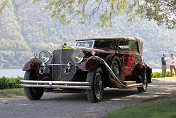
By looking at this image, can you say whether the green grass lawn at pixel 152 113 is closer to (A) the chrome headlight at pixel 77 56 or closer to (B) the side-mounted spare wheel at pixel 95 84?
(B) the side-mounted spare wheel at pixel 95 84

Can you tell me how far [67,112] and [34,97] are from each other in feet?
8.35

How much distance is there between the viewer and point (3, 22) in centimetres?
7844

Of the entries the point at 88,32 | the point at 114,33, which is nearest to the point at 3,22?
the point at 88,32

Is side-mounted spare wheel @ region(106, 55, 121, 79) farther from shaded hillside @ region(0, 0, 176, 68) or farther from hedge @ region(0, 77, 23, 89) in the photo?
shaded hillside @ region(0, 0, 176, 68)

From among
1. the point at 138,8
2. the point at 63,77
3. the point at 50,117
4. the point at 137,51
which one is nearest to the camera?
the point at 50,117

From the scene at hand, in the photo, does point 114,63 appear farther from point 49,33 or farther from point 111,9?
point 49,33

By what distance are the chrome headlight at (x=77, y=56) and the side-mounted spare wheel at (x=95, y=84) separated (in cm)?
51

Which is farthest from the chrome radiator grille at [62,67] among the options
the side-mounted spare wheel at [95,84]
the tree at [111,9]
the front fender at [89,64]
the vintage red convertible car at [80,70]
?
the tree at [111,9]

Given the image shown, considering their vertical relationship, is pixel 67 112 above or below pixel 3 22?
below

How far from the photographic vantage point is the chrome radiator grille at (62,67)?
25.5ft

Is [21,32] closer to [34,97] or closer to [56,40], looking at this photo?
[56,40]

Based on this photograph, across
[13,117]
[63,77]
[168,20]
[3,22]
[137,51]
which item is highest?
[3,22]

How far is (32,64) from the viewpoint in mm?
8156

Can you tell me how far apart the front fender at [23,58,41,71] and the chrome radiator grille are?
555mm
